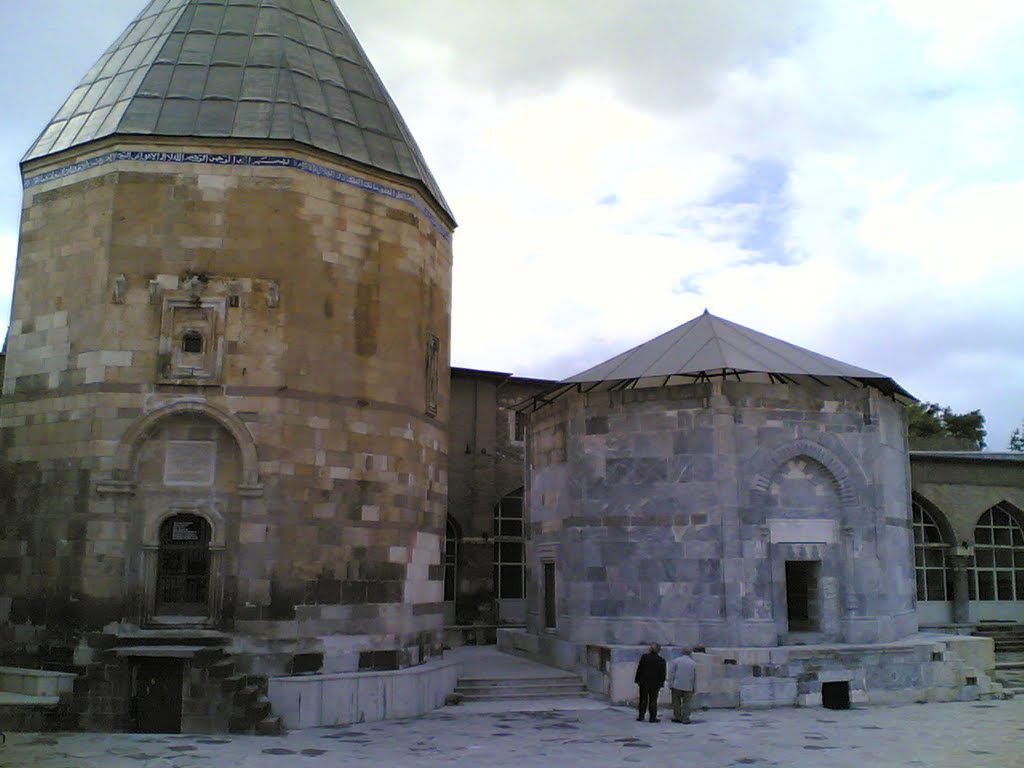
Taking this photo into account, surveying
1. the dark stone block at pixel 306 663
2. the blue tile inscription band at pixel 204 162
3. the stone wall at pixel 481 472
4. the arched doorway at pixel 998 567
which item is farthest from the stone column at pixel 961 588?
the blue tile inscription band at pixel 204 162

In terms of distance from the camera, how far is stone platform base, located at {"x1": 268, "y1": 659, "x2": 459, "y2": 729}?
14.3 metres

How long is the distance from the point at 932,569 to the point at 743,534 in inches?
522

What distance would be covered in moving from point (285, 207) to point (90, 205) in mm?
3253

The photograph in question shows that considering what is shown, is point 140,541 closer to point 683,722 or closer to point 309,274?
point 309,274

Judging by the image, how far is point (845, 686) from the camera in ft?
54.9

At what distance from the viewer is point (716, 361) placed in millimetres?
18391

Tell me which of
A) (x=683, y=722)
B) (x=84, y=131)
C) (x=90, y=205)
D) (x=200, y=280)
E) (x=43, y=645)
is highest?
(x=84, y=131)

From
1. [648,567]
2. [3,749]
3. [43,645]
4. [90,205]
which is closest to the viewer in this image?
[3,749]

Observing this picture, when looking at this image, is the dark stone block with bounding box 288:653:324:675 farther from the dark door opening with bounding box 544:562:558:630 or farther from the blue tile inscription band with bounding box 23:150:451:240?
the blue tile inscription band with bounding box 23:150:451:240

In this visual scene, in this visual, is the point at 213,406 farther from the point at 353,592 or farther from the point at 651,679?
the point at 651,679

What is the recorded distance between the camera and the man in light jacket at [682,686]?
49.4ft

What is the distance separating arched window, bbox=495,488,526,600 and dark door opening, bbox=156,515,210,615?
1232 centimetres

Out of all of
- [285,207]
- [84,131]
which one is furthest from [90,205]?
[285,207]

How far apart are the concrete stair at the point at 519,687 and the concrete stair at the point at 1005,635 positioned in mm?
14510
